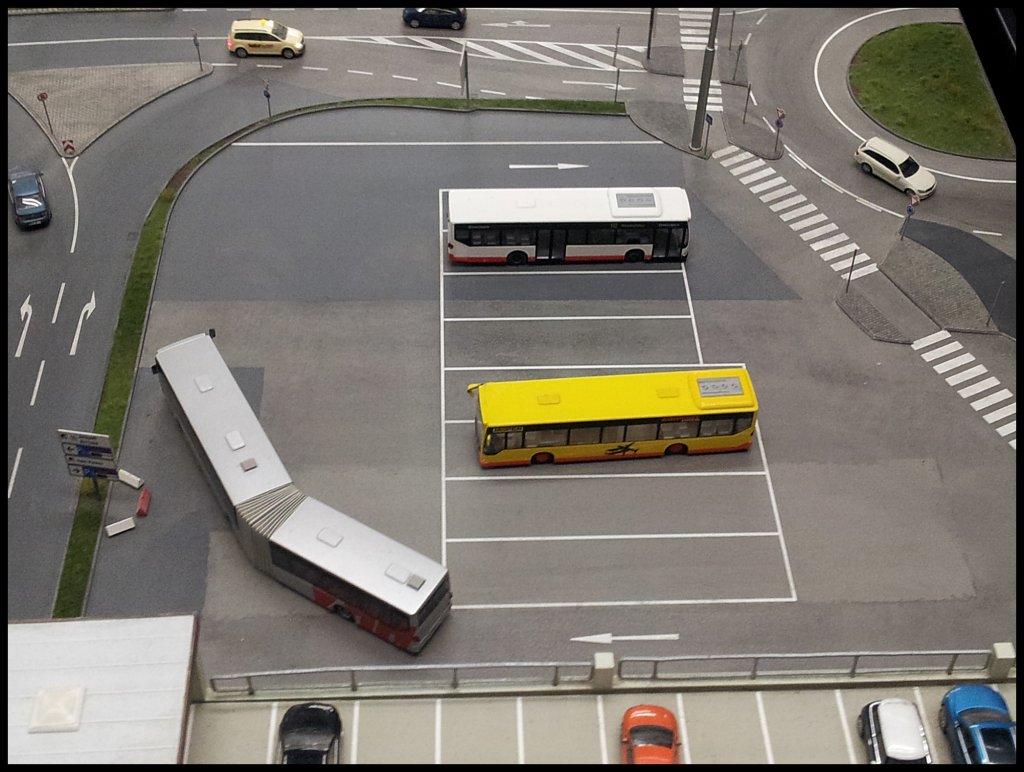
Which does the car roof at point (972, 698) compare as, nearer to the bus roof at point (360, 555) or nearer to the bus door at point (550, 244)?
the bus roof at point (360, 555)

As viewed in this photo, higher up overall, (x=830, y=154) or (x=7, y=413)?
(x=830, y=154)

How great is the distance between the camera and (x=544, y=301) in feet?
165

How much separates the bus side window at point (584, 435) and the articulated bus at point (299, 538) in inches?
308

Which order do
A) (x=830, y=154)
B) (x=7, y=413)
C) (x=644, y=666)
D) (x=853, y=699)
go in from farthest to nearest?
(x=830, y=154)
(x=7, y=413)
(x=644, y=666)
(x=853, y=699)

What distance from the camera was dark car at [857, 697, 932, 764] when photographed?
30594mm

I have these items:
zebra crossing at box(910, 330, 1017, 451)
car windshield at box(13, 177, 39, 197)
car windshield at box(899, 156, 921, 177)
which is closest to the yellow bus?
zebra crossing at box(910, 330, 1017, 451)

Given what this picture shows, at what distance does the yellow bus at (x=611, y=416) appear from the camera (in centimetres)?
4241

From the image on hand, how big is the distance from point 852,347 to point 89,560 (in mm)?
31267

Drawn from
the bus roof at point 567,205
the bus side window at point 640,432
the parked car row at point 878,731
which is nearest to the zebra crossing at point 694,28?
the bus roof at point 567,205

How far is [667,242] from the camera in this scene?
51531mm

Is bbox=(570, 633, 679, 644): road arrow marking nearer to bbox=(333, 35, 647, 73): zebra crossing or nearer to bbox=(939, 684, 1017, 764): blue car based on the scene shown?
bbox=(939, 684, 1017, 764): blue car

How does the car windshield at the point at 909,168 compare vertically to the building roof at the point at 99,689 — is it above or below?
above

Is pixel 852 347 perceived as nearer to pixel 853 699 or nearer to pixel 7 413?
pixel 853 699

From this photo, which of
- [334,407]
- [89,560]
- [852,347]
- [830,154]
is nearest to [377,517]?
[334,407]
